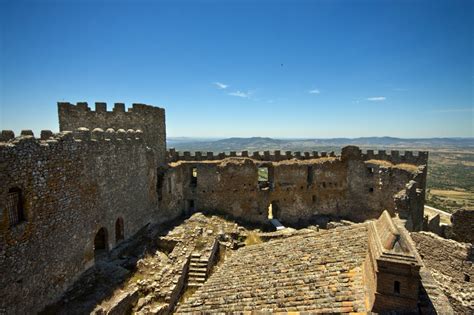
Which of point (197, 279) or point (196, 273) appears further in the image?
point (196, 273)

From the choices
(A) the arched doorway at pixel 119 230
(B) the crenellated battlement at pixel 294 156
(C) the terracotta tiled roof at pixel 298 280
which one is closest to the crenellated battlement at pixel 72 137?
(A) the arched doorway at pixel 119 230

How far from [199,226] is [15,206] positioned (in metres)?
12.1

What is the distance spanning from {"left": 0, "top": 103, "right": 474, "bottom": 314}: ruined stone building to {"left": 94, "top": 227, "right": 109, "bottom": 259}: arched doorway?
6 cm

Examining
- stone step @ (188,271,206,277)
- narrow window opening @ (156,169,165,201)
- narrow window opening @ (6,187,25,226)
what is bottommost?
stone step @ (188,271,206,277)

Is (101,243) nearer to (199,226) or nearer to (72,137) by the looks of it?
(199,226)

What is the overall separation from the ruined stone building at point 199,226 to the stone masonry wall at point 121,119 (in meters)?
0.07

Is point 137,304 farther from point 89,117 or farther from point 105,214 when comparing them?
point 89,117

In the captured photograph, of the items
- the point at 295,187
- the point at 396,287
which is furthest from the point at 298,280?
the point at 295,187

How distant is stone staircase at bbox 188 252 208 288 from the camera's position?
14.4m

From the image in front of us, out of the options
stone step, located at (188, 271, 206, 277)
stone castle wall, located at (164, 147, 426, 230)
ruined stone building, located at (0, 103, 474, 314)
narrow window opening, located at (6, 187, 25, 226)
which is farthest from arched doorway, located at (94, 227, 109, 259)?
stone castle wall, located at (164, 147, 426, 230)

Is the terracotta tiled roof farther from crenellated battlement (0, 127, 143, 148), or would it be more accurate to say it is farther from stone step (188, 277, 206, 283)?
crenellated battlement (0, 127, 143, 148)

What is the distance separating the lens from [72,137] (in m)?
11.5

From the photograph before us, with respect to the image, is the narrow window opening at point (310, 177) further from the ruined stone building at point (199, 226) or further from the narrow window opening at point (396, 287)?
the narrow window opening at point (396, 287)

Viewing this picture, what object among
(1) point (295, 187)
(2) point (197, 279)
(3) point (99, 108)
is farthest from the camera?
(1) point (295, 187)
